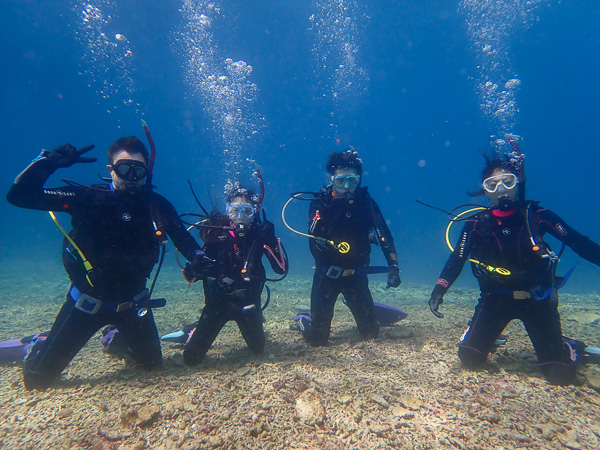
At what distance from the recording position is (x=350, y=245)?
5.09 metres

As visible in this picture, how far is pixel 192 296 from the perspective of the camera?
11422mm

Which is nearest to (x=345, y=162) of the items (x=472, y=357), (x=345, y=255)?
(x=345, y=255)

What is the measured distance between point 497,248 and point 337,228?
7.77ft

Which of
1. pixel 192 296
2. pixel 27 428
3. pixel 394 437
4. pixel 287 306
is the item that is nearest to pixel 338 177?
pixel 394 437

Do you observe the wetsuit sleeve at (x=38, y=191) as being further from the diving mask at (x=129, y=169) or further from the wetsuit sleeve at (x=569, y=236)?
the wetsuit sleeve at (x=569, y=236)

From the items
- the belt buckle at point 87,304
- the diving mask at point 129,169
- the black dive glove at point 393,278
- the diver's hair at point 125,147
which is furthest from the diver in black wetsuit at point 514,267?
the diver's hair at point 125,147

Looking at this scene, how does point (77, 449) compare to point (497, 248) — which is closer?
point (77, 449)

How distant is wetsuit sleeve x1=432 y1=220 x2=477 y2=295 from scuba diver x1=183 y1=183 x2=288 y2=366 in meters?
2.34

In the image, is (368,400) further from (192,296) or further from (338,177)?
(192,296)

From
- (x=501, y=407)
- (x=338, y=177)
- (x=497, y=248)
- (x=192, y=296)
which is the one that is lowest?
(x=192, y=296)

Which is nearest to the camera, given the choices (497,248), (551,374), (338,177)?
(551,374)

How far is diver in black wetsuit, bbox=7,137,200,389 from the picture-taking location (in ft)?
12.0

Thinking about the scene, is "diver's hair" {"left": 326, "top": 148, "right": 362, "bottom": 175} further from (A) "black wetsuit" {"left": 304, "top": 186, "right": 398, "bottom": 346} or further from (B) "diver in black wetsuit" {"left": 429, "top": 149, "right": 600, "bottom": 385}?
(B) "diver in black wetsuit" {"left": 429, "top": 149, "right": 600, "bottom": 385}

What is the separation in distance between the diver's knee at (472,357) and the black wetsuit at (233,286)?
109 inches
